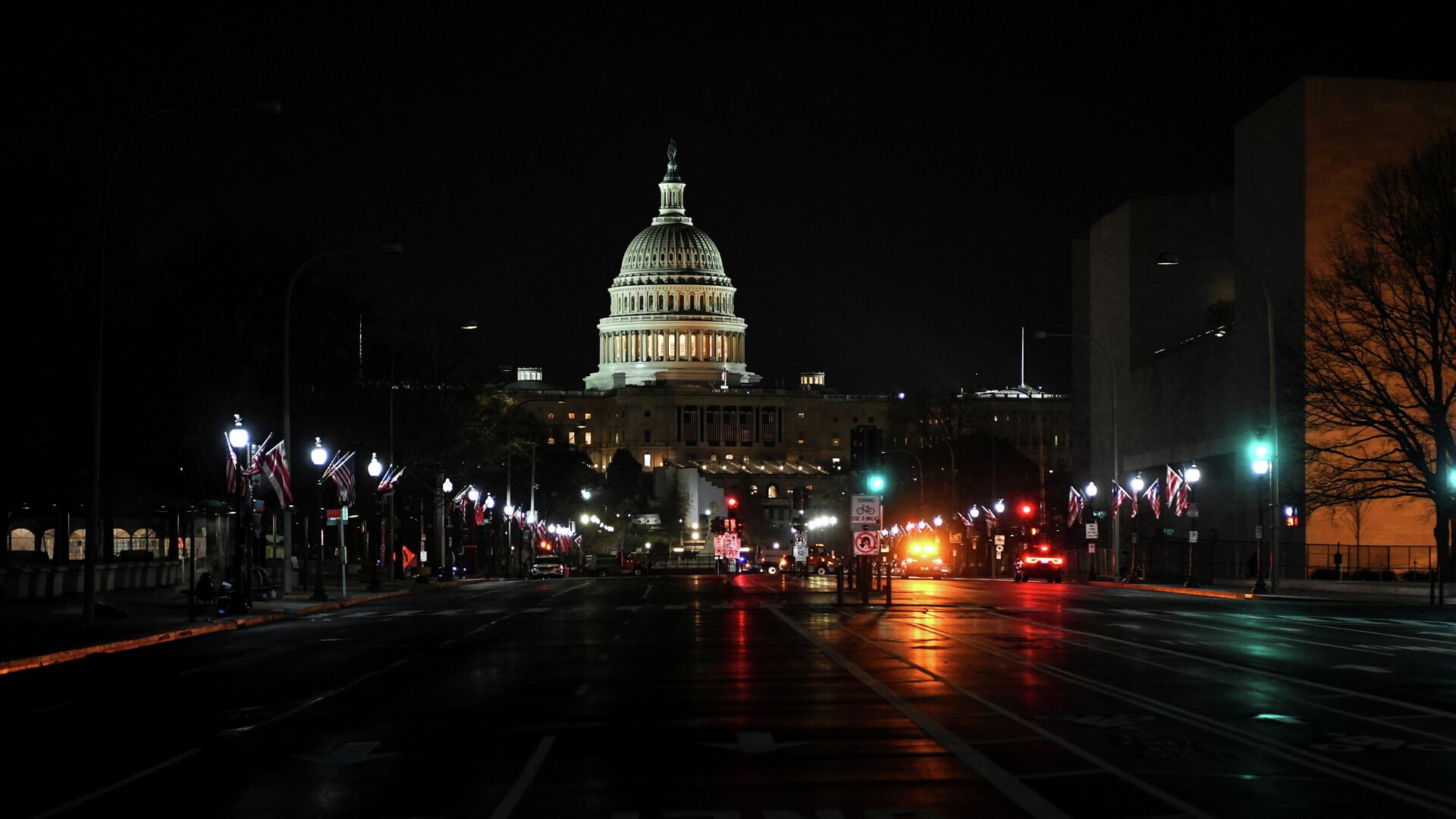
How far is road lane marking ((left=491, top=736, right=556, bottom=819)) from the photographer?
13281 mm

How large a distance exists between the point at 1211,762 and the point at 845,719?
4.41 meters

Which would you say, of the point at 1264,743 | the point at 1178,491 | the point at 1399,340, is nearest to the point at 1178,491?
the point at 1178,491

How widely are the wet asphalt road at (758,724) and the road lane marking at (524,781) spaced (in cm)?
5

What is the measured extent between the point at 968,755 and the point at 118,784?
6645 millimetres

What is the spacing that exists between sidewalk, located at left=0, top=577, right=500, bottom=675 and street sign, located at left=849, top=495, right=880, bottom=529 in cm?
1411

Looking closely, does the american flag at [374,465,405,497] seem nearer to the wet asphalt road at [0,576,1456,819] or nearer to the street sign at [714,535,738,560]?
the wet asphalt road at [0,576,1456,819]

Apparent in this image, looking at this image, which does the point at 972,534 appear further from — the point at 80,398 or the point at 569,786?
the point at 569,786

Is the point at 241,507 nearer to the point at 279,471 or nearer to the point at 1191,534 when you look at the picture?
the point at 279,471

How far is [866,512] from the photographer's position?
4775 centimetres

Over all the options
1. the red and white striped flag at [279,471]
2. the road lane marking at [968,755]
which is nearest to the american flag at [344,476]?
the red and white striped flag at [279,471]

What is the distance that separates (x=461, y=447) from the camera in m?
89.4

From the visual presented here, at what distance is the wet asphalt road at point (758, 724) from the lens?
45.4 feet

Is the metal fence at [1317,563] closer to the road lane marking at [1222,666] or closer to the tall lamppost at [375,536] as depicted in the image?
the tall lamppost at [375,536]

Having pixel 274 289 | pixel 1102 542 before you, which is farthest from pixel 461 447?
pixel 1102 542
